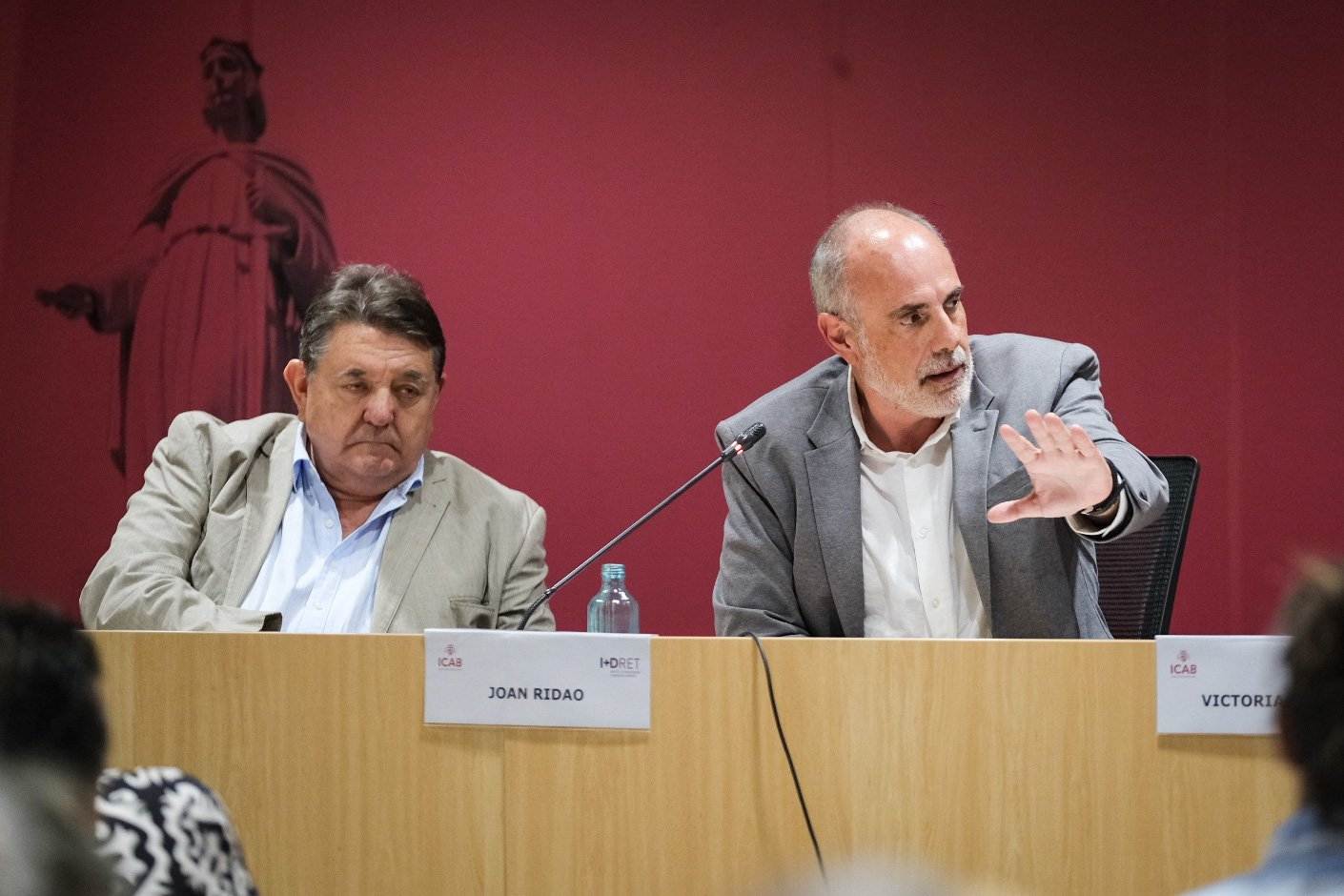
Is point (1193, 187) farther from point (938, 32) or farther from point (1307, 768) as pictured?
point (1307, 768)

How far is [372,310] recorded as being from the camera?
2.74 meters

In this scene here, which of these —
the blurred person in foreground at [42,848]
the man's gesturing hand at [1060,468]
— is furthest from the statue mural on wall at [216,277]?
the blurred person in foreground at [42,848]

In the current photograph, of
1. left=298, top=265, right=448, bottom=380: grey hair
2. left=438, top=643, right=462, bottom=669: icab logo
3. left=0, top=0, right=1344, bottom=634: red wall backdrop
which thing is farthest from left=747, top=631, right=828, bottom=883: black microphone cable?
left=0, top=0, right=1344, bottom=634: red wall backdrop

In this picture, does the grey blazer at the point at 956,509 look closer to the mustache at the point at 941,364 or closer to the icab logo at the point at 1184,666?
the mustache at the point at 941,364

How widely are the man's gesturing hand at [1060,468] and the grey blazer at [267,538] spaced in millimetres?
913

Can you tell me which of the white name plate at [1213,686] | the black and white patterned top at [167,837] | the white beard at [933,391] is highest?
the white beard at [933,391]

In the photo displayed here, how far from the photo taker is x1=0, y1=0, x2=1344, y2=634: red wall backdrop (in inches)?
136

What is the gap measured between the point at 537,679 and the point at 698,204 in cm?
192

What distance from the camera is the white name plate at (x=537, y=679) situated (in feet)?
6.05

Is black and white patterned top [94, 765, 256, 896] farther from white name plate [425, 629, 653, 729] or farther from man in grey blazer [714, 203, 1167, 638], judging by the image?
man in grey blazer [714, 203, 1167, 638]

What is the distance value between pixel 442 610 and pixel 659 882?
2.98 feet

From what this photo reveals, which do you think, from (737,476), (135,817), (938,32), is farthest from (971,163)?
(135,817)

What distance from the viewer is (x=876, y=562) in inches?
97.7

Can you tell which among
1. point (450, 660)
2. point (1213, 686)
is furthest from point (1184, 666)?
point (450, 660)
